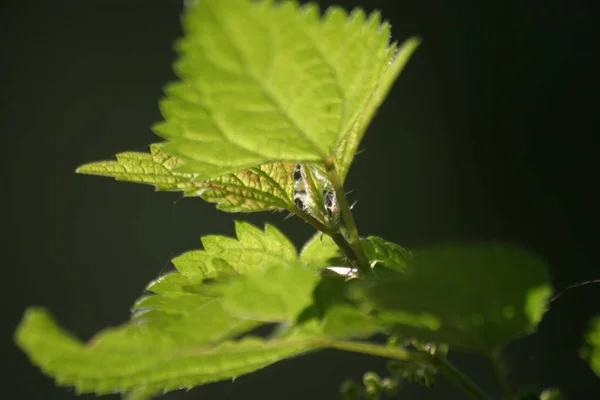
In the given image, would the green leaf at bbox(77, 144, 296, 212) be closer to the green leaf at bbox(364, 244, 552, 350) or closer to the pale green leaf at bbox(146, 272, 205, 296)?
the pale green leaf at bbox(146, 272, 205, 296)

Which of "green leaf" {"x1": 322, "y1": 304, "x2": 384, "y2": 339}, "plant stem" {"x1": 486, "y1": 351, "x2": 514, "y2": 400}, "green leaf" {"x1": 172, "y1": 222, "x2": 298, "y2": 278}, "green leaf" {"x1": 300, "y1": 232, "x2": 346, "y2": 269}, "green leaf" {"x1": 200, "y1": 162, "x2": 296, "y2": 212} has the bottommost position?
"plant stem" {"x1": 486, "y1": 351, "x2": 514, "y2": 400}

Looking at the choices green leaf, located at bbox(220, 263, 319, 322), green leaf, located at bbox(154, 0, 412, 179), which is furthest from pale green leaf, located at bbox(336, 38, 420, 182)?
green leaf, located at bbox(220, 263, 319, 322)

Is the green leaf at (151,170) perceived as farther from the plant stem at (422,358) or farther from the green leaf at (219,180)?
the plant stem at (422,358)

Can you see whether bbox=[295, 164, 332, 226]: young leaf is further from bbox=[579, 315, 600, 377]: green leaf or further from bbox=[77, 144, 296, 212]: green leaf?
bbox=[579, 315, 600, 377]: green leaf

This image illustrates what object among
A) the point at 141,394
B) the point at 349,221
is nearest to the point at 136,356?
the point at 141,394

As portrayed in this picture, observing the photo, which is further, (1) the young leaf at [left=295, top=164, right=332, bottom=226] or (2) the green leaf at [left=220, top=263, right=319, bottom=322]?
(1) the young leaf at [left=295, top=164, right=332, bottom=226]

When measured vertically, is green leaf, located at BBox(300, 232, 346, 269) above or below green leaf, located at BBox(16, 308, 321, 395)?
below

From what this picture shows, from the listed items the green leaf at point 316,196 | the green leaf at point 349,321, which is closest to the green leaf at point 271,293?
the green leaf at point 349,321

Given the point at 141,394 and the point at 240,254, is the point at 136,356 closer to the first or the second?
the point at 141,394
